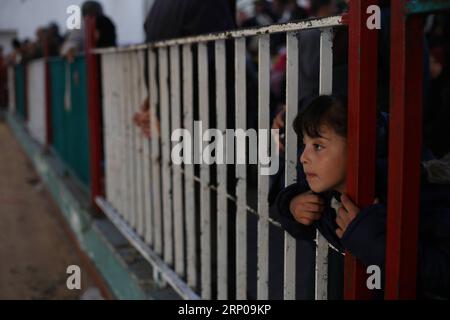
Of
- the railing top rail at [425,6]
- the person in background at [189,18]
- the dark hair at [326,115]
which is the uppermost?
the person in background at [189,18]

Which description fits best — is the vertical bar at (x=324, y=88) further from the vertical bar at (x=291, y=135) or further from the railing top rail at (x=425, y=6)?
the railing top rail at (x=425, y=6)

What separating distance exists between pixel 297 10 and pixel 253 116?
3800mm

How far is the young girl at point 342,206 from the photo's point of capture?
142 centimetres

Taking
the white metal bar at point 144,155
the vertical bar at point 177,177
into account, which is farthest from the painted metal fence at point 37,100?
the vertical bar at point 177,177

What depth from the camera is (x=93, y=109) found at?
15.4 ft

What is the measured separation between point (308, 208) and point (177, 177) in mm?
1385

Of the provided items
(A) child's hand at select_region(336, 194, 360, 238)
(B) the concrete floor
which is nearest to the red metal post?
(B) the concrete floor

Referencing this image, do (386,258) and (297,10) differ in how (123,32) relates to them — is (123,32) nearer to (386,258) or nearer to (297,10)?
(297,10)

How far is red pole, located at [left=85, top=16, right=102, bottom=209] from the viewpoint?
4.59 metres

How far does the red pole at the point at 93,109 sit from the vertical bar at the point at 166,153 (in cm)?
149

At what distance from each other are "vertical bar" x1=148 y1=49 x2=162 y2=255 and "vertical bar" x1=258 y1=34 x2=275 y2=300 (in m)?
1.24

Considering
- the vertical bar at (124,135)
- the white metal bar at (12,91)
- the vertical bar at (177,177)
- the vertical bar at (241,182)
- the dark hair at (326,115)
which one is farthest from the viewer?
the white metal bar at (12,91)
